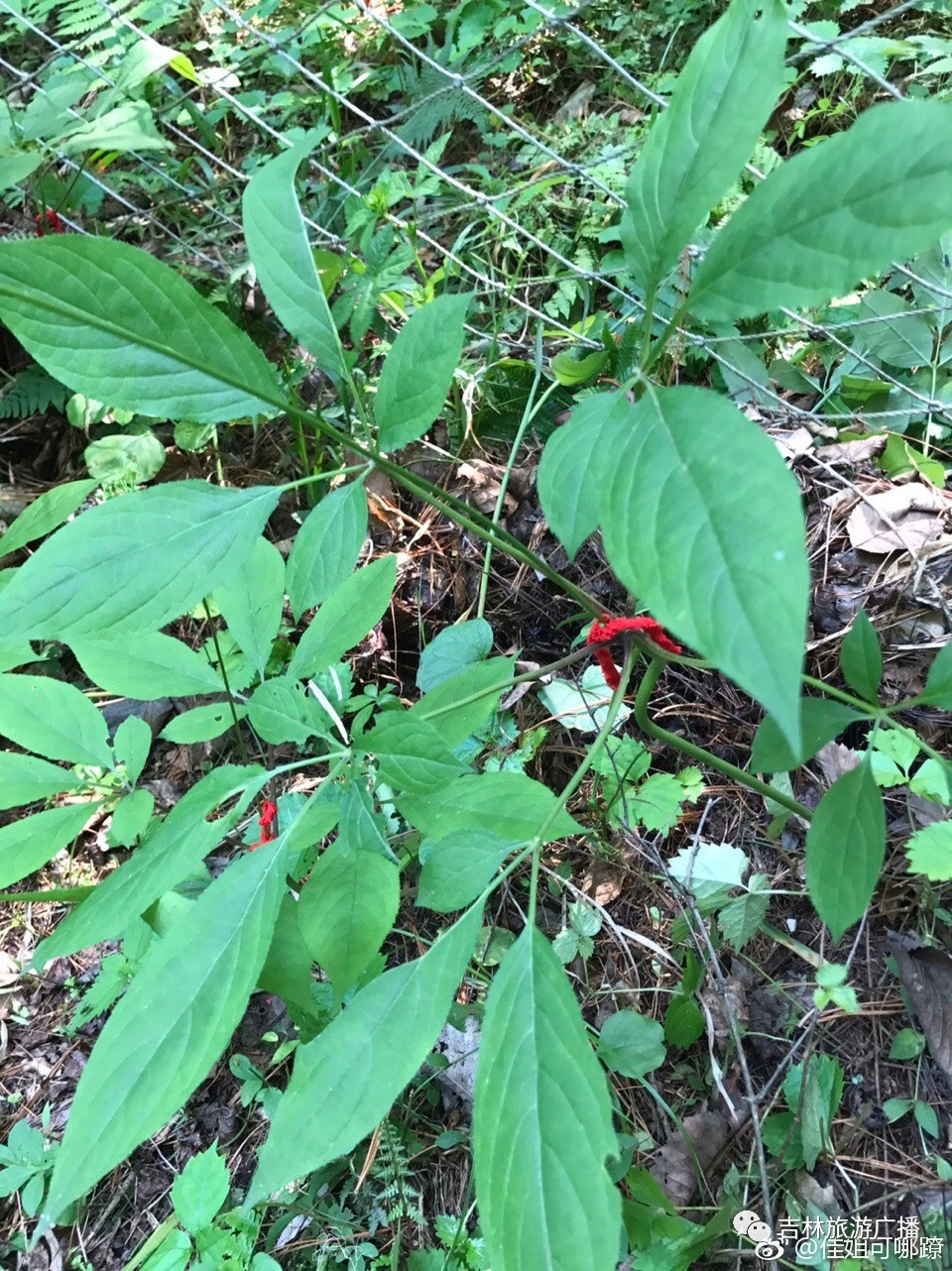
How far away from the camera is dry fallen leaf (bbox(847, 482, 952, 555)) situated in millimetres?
1592

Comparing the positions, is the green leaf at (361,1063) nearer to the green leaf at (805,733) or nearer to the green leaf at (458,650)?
the green leaf at (805,733)

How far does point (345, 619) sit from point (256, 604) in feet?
0.57

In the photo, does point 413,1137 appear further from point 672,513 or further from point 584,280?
point 584,280

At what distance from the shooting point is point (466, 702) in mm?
1035

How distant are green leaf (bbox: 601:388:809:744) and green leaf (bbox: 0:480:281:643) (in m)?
0.38

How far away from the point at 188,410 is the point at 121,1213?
1.49 metres

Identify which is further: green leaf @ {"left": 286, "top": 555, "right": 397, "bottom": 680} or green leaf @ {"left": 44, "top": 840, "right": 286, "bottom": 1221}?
green leaf @ {"left": 286, "top": 555, "right": 397, "bottom": 680}

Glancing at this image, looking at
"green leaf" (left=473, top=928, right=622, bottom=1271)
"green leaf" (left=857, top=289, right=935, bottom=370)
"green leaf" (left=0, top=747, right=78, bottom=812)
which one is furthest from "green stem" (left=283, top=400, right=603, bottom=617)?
"green leaf" (left=857, top=289, right=935, bottom=370)

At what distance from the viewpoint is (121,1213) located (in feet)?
4.81

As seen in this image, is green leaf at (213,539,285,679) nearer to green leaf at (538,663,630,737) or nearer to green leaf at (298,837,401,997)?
green leaf at (298,837,401,997)

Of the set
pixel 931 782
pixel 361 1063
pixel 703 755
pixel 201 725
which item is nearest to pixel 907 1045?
pixel 931 782

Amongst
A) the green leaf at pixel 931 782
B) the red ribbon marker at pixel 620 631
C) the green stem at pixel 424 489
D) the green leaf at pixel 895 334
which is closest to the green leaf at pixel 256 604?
the green stem at pixel 424 489

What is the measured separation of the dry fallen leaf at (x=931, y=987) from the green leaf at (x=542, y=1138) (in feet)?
2.88

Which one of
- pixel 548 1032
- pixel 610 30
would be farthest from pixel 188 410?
pixel 610 30
